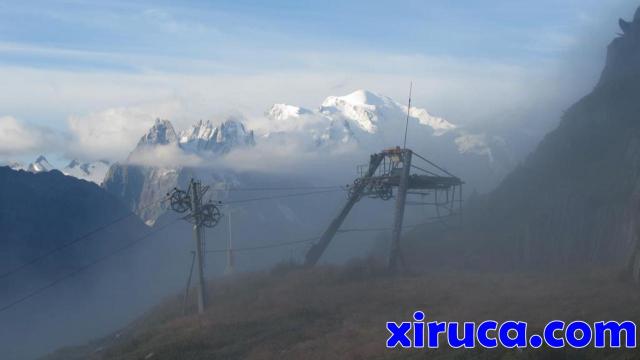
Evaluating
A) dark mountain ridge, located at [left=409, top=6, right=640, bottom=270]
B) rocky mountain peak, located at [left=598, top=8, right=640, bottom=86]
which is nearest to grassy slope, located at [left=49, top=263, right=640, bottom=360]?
dark mountain ridge, located at [left=409, top=6, right=640, bottom=270]

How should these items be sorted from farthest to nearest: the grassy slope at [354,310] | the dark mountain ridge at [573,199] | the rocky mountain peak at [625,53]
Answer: the rocky mountain peak at [625,53] → the dark mountain ridge at [573,199] → the grassy slope at [354,310]

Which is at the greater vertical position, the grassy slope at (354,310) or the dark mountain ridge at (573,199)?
the dark mountain ridge at (573,199)

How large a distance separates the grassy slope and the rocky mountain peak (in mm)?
46577

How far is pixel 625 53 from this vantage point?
296ft

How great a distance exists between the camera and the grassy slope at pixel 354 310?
115ft

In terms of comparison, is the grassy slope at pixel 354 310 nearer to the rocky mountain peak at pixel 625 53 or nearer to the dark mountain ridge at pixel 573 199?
the dark mountain ridge at pixel 573 199

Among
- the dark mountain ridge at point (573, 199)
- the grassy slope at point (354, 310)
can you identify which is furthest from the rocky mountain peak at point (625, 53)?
the grassy slope at point (354, 310)

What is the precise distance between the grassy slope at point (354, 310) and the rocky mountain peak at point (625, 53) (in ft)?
153

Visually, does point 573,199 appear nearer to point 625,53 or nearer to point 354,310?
point 354,310

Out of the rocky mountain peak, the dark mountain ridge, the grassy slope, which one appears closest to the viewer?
the grassy slope

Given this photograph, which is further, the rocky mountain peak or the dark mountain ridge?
the rocky mountain peak

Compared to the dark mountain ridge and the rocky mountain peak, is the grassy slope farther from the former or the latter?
the rocky mountain peak

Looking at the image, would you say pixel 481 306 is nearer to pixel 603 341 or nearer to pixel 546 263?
pixel 603 341

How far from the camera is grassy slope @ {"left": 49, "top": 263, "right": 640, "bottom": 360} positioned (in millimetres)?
35062
